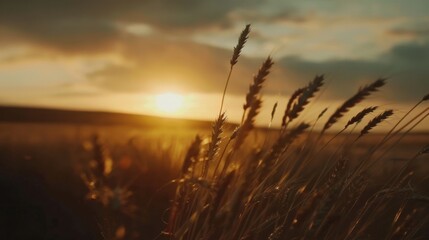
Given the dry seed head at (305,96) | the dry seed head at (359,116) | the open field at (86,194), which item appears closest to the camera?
the open field at (86,194)

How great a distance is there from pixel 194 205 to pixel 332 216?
811 millimetres

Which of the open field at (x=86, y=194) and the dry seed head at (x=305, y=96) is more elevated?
the dry seed head at (x=305, y=96)

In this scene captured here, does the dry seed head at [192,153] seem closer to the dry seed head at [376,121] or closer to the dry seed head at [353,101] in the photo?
the dry seed head at [353,101]

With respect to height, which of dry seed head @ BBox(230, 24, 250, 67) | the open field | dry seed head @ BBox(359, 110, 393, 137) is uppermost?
dry seed head @ BBox(230, 24, 250, 67)

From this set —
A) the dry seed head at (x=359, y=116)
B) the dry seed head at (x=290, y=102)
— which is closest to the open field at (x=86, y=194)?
the dry seed head at (x=290, y=102)

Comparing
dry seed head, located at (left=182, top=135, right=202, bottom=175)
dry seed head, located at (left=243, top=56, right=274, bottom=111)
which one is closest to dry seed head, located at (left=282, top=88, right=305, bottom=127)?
dry seed head, located at (left=243, top=56, right=274, bottom=111)

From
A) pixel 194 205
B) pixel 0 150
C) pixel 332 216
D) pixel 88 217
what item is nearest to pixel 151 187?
pixel 88 217

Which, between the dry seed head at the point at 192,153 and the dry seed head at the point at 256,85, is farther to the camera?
the dry seed head at the point at 256,85

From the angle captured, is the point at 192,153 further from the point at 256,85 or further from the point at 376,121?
the point at 376,121

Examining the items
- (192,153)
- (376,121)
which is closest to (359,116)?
(376,121)

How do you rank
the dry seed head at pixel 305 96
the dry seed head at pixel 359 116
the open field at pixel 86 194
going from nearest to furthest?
the open field at pixel 86 194 < the dry seed head at pixel 305 96 < the dry seed head at pixel 359 116

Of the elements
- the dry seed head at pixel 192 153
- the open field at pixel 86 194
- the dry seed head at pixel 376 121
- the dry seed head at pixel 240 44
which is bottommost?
the open field at pixel 86 194

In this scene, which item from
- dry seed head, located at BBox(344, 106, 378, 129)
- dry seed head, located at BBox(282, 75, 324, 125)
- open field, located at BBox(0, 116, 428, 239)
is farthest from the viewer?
dry seed head, located at BBox(344, 106, 378, 129)

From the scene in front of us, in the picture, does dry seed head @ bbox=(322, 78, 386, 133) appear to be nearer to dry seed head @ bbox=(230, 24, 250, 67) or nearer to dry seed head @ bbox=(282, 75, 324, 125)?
dry seed head @ bbox=(282, 75, 324, 125)
